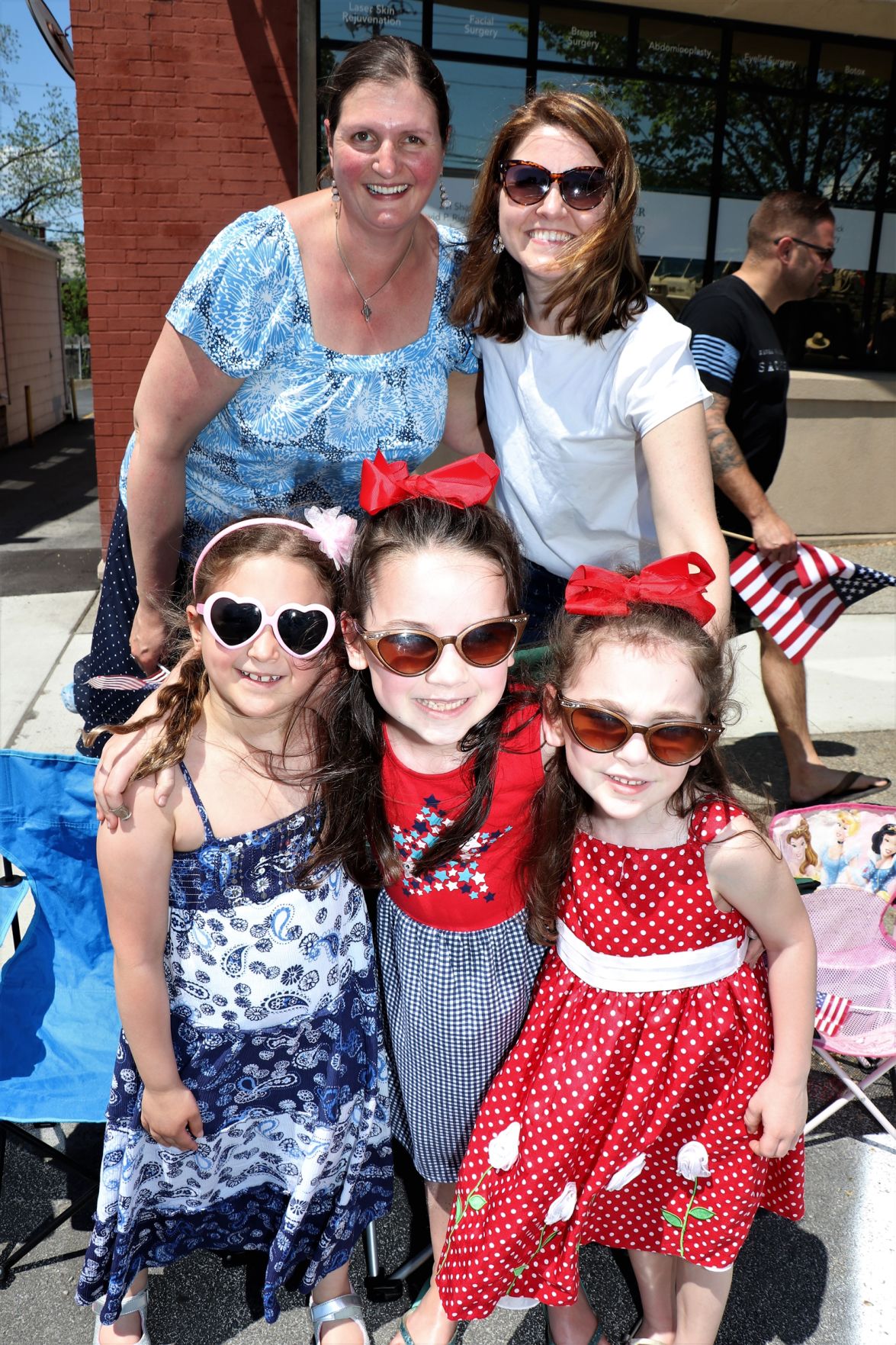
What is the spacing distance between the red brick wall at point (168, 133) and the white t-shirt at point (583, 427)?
208 inches

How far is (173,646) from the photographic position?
2.11m

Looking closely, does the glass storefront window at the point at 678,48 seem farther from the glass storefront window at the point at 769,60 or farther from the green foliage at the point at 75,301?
the green foliage at the point at 75,301

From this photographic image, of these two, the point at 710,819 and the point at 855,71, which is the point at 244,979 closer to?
the point at 710,819

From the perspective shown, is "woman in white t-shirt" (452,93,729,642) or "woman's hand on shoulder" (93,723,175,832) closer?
"woman's hand on shoulder" (93,723,175,832)

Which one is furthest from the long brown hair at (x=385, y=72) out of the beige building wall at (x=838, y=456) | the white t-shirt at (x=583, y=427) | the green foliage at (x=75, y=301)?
the green foliage at (x=75, y=301)

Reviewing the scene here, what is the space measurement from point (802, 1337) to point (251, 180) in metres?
6.73

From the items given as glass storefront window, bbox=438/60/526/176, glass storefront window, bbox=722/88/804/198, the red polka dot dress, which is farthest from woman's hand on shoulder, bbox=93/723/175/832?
glass storefront window, bbox=722/88/804/198

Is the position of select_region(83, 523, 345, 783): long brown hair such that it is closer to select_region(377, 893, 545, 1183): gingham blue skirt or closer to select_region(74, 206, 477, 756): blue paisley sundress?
select_region(74, 206, 477, 756): blue paisley sundress

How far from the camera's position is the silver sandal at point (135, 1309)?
1.92 m

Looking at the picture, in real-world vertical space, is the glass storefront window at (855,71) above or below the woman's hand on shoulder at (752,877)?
above

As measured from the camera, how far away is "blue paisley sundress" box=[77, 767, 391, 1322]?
179 cm

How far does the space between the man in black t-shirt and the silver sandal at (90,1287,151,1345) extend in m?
2.95

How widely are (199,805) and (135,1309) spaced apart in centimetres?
101

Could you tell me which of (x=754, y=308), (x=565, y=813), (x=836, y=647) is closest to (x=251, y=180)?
(x=754, y=308)
